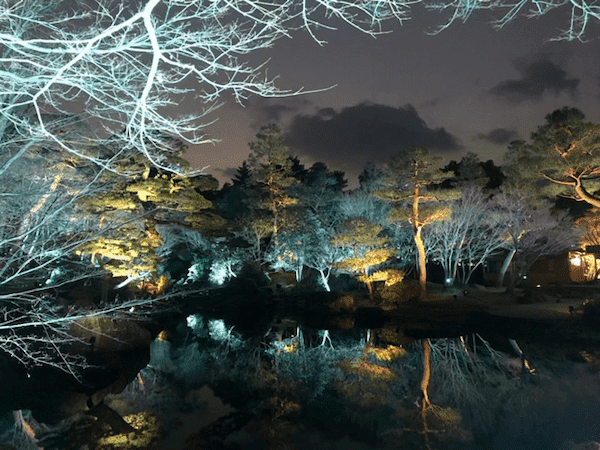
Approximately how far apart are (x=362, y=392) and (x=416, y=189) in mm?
11453

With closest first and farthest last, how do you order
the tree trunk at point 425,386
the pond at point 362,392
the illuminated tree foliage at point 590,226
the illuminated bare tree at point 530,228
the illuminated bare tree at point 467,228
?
the pond at point 362,392 → the tree trunk at point 425,386 → the illuminated bare tree at point 530,228 → the illuminated tree foliage at point 590,226 → the illuminated bare tree at point 467,228

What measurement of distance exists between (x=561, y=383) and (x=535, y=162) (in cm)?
865

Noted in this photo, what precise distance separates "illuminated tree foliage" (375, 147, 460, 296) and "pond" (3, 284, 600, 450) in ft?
16.1

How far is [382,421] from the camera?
670cm

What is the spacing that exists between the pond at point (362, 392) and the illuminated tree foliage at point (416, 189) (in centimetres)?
491

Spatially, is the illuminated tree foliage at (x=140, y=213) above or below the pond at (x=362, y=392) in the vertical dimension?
above

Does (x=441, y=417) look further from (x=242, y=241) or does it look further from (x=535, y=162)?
(x=242, y=241)

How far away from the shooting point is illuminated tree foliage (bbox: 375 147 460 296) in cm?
1745

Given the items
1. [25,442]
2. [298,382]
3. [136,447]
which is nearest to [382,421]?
[298,382]

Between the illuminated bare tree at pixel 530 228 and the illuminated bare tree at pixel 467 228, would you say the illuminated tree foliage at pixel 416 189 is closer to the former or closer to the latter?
the illuminated bare tree at pixel 467 228

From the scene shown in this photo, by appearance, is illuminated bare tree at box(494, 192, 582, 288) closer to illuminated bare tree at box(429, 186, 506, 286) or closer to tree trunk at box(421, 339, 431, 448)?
illuminated bare tree at box(429, 186, 506, 286)

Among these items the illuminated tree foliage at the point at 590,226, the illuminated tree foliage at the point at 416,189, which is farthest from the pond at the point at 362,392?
the illuminated tree foliage at the point at 590,226

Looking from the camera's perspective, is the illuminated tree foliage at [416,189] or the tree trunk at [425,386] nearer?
the tree trunk at [425,386]

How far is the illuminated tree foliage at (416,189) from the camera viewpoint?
687 inches
